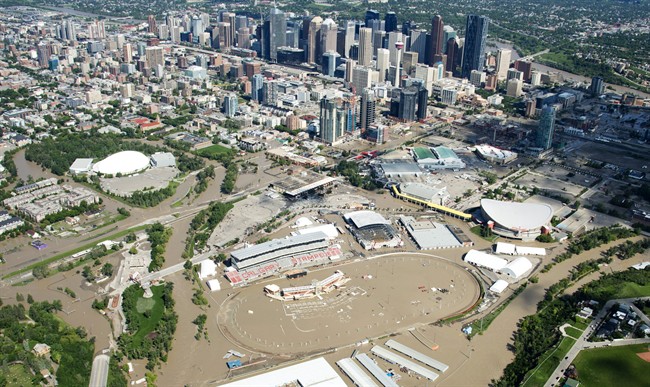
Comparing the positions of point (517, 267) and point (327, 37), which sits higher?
point (327, 37)

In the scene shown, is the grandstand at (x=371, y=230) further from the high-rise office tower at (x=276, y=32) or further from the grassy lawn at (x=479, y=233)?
the high-rise office tower at (x=276, y=32)

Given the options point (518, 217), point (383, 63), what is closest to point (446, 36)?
point (383, 63)

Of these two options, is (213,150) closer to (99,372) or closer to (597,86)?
(99,372)

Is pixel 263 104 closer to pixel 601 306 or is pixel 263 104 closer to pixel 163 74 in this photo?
pixel 163 74

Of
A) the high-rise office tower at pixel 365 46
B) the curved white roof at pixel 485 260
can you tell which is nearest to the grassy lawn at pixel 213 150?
the curved white roof at pixel 485 260

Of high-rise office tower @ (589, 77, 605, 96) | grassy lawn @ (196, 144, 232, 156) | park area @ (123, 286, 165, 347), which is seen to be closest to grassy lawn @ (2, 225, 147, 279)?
park area @ (123, 286, 165, 347)

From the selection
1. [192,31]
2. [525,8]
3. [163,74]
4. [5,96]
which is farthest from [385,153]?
[525,8]
